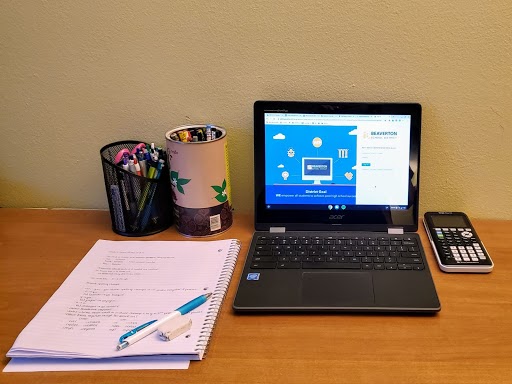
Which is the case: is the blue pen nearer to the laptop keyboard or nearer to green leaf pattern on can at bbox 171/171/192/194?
green leaf pattern on can at bbox 171/171/192/194

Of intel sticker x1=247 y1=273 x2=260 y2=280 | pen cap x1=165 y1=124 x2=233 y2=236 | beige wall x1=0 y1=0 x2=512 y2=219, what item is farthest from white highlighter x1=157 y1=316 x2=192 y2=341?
beige wall x1=0 y1=0 x2=512 y2=219

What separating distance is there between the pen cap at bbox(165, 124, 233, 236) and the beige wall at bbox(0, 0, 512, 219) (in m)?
0.08

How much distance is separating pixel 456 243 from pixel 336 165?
0.27 m

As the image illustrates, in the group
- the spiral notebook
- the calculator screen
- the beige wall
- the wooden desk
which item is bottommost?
the wooden desk

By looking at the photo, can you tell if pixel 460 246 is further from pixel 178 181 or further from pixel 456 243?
pixel 178 181

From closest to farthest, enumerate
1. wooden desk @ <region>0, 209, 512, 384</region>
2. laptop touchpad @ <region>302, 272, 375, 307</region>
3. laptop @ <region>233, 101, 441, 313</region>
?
wooden desk @ <region>0, 209, 512, 384</region> < laptop touchpad @ <region>302, 272, 375, 307</region> < laptop @ <region>233, 101, 441, 313</region>

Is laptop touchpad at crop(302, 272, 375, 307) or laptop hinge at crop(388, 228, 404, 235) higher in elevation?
laptop hinge at crop(388, 228, 404, 235)

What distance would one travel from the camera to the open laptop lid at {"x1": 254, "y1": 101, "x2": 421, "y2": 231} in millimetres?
942

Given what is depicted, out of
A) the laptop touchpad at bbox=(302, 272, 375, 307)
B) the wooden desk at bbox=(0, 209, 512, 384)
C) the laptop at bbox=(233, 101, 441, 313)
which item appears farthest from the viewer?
the laptop at bbox=(233, 101, 441, 313)

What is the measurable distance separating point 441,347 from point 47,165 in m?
0.89

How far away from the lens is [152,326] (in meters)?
0.71

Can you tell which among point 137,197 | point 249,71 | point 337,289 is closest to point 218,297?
point 337,289

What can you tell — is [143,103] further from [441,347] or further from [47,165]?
[441,347]

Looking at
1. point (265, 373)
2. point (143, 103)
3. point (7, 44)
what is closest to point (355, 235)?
point (265, 373)
